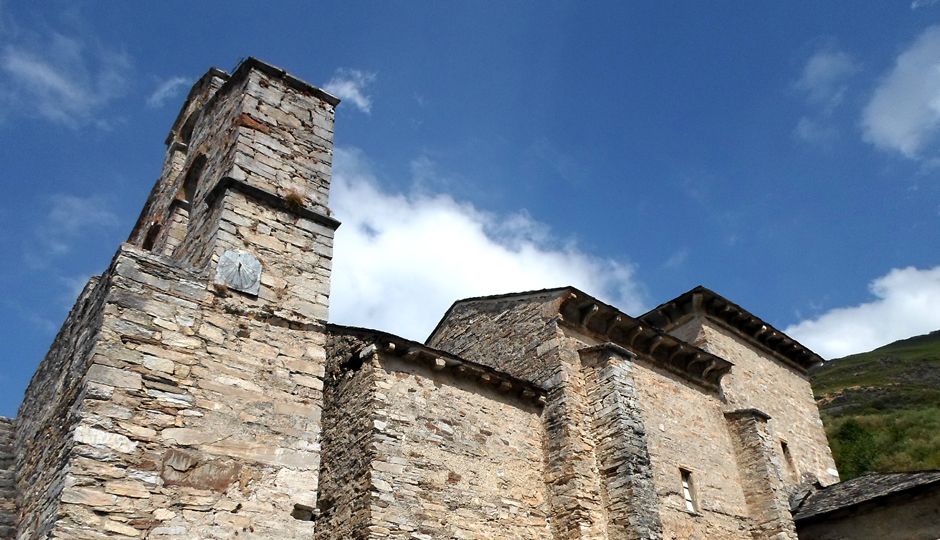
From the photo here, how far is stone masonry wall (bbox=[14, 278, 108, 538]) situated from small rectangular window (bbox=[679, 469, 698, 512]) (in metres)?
10.9

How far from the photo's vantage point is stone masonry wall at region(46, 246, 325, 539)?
17.0 feet

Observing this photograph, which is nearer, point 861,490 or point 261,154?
point 261,154

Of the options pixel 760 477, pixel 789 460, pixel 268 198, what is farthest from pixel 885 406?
pixel 268 198

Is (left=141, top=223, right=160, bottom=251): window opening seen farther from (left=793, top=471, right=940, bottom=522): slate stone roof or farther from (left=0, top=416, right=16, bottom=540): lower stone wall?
(left=793, top=471, right=940, bottom=522): slate stone roof

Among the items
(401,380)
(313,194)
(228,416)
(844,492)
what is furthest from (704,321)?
(228,416)

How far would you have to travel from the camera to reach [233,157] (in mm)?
7449

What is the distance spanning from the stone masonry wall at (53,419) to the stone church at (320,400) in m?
0.05

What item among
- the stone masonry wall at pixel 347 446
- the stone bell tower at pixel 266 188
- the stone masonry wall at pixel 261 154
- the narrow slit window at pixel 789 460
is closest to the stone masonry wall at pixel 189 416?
the stone bell tower at pixel 266 188

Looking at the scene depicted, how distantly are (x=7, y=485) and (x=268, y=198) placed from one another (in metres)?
3.81

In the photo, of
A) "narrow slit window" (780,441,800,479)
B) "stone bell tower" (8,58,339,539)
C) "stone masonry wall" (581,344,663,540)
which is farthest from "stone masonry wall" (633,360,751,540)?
"stone bell tower" (8,58,339,539)

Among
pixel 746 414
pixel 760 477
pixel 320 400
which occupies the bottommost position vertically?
pixel 320 400

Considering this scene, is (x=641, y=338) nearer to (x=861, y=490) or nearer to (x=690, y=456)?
(x=690, y=456)

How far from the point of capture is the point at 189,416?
571cm

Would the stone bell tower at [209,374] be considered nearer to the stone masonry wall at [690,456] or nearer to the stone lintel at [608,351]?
the stone lintel at [608,351]
